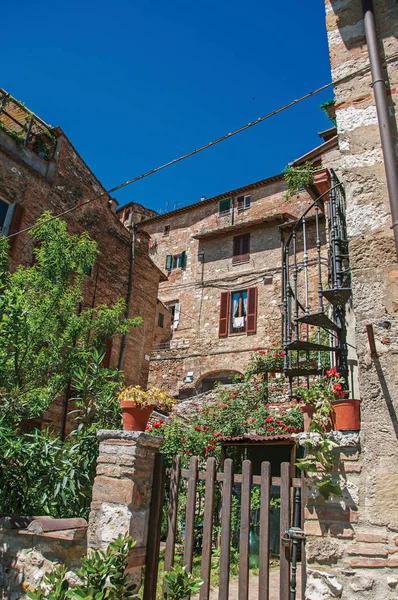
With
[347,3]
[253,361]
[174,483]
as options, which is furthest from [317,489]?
[253,361]

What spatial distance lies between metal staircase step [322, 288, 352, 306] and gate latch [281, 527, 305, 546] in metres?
2.49

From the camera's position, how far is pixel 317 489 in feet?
9.91

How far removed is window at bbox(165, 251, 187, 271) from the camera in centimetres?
2236

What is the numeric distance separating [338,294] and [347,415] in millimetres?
2065

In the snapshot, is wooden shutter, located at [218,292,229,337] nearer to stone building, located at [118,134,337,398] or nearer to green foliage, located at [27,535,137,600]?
stone building, located at [118,134,337,398]

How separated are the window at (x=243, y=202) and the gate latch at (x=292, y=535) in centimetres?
1985

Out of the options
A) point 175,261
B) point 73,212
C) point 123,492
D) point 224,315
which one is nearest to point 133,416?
point 123,492

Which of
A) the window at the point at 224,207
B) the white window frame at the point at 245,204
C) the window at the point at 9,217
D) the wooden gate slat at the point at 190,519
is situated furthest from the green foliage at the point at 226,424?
the window at the point at 224,207

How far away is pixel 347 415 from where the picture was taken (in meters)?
3.15

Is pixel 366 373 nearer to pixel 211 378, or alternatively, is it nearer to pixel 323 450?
pixel 323 450

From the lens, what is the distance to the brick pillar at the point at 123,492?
3514mm

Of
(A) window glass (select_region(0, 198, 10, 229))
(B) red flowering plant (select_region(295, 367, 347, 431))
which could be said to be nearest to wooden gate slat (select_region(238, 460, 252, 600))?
(B) red flowering plant (select_region(295, 367, 347, 431))

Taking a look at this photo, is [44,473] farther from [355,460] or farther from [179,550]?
[179,550]

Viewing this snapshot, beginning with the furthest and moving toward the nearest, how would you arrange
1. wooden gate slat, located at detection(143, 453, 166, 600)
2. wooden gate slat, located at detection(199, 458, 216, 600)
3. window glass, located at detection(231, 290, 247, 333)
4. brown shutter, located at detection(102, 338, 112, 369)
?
window glass, located at detection(231, 290, 247, 333)
brown shutter, located at detection(102, 338, 112, 369)
wooden gate slat, located at detection(143, 453, 166, 600)
wooden gate slat, located at detection(199, 458, 216, 600)
